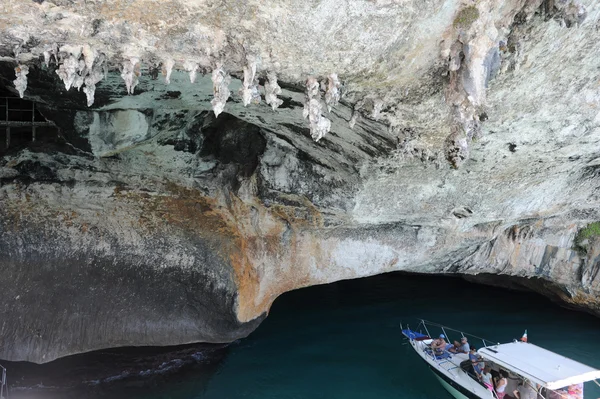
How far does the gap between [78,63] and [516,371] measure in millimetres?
8493

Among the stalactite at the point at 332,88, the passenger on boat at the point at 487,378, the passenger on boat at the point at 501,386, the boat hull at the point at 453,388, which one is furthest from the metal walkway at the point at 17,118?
the passenger on boat at the point at 501,386

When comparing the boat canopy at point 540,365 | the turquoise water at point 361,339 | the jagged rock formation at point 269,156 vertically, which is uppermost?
the jagged rock formation at point 269,156

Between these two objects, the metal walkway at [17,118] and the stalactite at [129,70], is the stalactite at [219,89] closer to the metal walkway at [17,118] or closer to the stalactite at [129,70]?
the stalactite at [129,70]

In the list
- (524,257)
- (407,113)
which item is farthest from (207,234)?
(524,257)

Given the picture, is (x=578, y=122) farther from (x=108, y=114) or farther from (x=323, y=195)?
(x=108, y=114)

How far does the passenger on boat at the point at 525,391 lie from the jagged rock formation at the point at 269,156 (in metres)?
3.35

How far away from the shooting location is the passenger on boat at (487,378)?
878cm

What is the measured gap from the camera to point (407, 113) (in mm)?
5852

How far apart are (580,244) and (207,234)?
10.4 metres

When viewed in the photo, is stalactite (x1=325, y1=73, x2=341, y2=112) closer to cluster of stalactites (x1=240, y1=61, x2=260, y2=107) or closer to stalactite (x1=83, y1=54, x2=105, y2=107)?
cluster of stalactites (x1=240, y1=61, x2=260, y2=107)

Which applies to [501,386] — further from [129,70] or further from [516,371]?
[129,70]

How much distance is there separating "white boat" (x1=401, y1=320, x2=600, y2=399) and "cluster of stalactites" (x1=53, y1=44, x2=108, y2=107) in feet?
27.0

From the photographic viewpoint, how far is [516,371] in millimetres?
8367

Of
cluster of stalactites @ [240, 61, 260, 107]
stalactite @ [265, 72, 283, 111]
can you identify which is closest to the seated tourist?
stalactite @ [265, 72, 283, 111]
